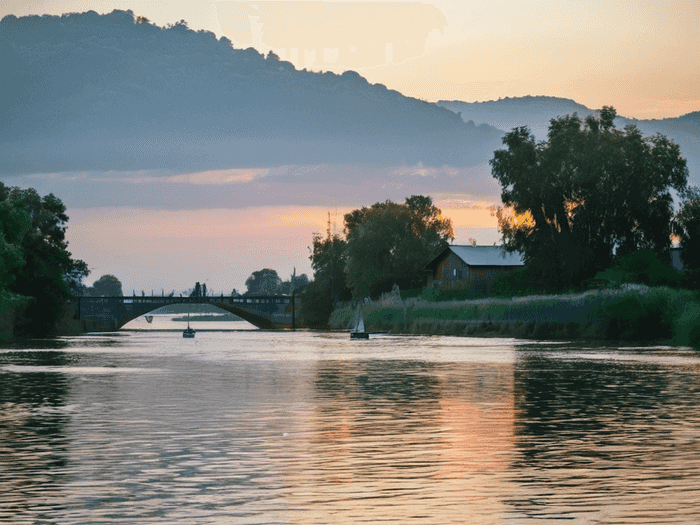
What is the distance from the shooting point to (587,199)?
112 meters

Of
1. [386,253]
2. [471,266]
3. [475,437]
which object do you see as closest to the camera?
[475,437]

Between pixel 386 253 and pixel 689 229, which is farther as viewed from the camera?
pixel 386 253

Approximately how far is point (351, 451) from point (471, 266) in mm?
142734

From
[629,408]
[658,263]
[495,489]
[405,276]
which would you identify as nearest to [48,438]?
[495,489]

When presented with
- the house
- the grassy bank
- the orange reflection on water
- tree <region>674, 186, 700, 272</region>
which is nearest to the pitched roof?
the house

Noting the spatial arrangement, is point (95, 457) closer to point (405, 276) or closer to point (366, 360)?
point (366, 360)

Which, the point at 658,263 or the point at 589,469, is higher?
the point at 658,263

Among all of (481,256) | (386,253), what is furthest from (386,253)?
(481,256)

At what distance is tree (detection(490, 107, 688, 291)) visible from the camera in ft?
368

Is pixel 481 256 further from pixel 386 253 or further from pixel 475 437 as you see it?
pixel 475 437

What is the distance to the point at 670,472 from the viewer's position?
1802cm

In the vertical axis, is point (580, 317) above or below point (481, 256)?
below

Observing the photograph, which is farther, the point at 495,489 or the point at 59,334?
the point at 59,334

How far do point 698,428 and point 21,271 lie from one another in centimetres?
10772
